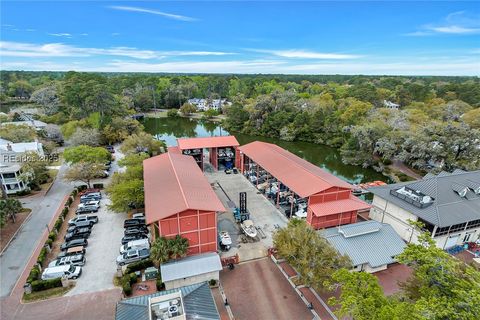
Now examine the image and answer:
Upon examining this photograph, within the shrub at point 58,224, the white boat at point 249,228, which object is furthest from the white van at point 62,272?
the white boat at point 249,228

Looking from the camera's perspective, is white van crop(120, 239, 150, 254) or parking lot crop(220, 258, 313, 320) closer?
parking lot crop(220, 258, 313, 320)

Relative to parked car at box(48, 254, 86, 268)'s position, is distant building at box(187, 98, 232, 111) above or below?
above

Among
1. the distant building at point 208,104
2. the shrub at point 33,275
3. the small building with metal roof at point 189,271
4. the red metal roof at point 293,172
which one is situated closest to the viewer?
the small building with metal roof at point 189,271

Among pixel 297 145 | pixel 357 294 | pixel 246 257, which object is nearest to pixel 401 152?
pixel 297 145

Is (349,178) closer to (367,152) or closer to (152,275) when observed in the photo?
(367,152)

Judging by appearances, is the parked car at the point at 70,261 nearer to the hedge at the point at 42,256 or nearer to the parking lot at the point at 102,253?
the parking lot at the point at 102,253

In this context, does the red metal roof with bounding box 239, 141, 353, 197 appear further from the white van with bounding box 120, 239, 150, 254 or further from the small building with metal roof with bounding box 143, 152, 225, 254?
the white van with bounding box 120, 239, 150, 254

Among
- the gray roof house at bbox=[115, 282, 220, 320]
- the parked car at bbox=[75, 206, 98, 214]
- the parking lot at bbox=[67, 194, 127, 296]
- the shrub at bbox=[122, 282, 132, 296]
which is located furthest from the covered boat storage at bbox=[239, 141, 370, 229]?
the parked car at bbox=[75, 206, 98, 214]
